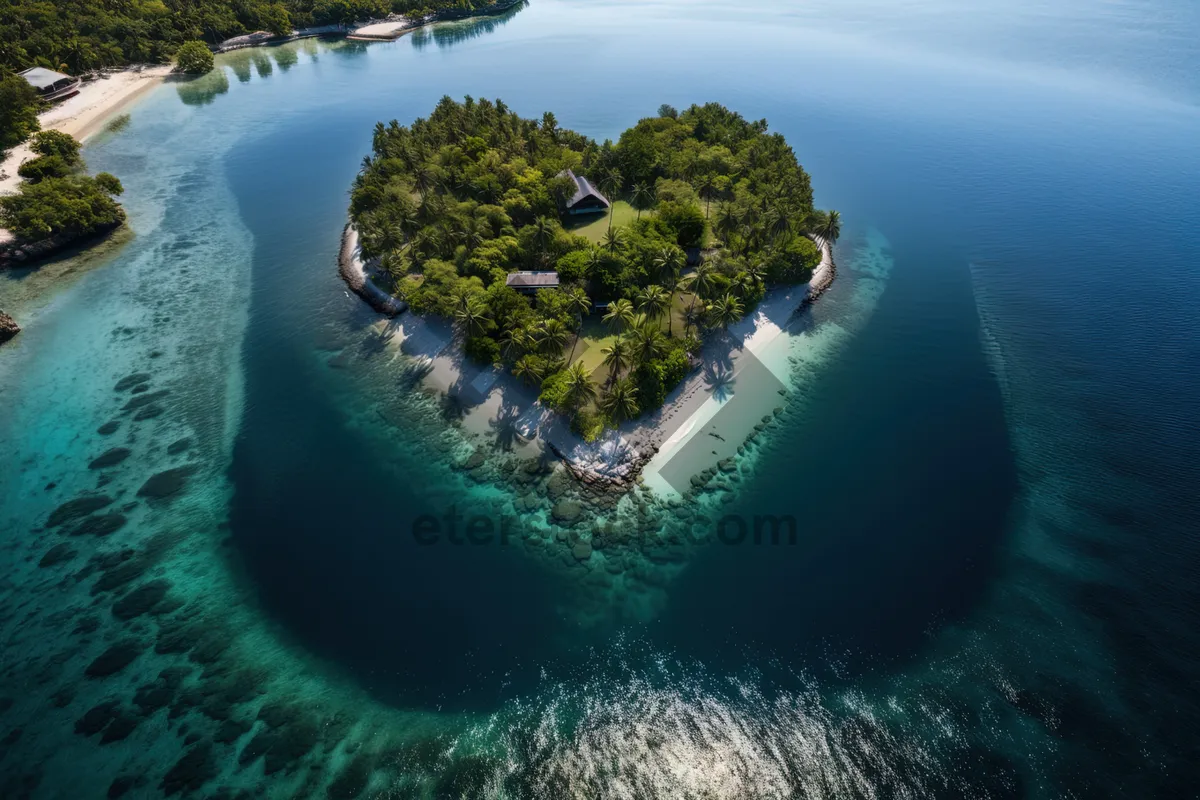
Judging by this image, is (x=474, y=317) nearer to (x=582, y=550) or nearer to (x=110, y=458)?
(x=582, y=550)

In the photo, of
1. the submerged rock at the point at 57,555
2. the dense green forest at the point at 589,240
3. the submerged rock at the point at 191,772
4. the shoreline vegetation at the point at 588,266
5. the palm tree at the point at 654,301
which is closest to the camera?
the submerged rock at the point at 191,772

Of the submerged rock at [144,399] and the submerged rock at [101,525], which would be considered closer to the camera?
the submerged rock at [101,525]

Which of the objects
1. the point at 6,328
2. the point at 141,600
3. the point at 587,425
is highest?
the point at 6,328

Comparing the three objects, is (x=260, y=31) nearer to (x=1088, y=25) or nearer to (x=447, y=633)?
(x=447, y=633)

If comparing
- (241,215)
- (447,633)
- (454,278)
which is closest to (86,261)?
(241,215)

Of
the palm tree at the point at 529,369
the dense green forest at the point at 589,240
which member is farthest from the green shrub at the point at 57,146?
the palm tree at the point at 529,369

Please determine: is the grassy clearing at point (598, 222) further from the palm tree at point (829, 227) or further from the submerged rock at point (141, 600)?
the submerged rock at point (141, 600)

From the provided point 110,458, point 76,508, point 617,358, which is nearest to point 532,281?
point 617,358
